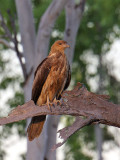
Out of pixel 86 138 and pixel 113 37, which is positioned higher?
pixel 113 37

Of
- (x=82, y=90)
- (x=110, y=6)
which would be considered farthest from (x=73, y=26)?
(x=110, y=6)

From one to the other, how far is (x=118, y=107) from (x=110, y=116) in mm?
165

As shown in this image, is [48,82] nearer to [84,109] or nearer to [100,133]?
[84,109]

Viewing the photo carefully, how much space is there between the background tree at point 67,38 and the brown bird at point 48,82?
2406mm

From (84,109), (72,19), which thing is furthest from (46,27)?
(84,109)

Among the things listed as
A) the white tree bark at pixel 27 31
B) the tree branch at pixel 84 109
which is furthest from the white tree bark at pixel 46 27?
the tree branch at pixel 84 109

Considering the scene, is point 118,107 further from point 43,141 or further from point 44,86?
point 43,141

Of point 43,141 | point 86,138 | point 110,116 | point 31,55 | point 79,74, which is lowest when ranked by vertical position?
point 86,138

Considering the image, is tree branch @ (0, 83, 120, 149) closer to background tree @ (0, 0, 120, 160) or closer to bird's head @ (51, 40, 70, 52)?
bird's head @ (51, 40, 70, 52)

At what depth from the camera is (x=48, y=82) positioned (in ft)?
A: 20.7

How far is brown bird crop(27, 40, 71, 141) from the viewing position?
243 inches

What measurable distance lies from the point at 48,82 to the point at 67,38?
3617mm

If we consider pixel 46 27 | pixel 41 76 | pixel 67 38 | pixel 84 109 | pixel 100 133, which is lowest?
pixel 100 133

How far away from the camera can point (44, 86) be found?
251 inches
